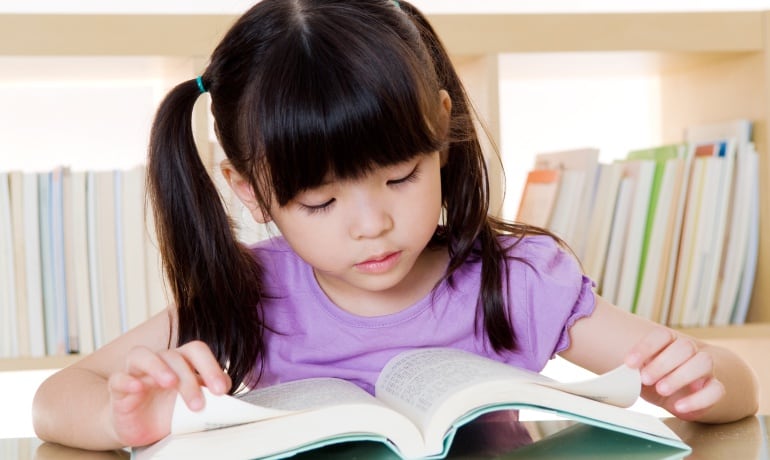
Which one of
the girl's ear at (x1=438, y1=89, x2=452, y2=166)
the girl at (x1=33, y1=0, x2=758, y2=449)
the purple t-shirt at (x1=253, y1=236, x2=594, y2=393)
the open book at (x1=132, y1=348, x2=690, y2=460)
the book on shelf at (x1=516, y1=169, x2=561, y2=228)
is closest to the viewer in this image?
the open book at (x1=132, y1=348, x2=690, y2=460)

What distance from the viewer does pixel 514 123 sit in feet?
7.03

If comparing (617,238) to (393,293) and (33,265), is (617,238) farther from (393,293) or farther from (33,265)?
(33,265)

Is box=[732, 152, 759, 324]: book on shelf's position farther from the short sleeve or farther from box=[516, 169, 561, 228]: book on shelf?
the short sleeve

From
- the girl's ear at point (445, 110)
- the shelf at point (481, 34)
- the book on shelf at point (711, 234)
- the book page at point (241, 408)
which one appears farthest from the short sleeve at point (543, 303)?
the book on shelf at point (711, 234)

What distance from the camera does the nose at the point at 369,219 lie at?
0.83 m

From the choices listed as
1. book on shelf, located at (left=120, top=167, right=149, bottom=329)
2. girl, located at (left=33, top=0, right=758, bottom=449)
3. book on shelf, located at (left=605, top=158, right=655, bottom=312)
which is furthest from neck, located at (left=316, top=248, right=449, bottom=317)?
book on shelf, located at (left=605, top=158, right=655, bottom=312)

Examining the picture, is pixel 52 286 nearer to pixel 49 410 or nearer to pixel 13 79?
pixel 13 79

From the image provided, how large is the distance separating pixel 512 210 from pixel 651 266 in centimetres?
40

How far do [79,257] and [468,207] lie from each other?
77 centimetres

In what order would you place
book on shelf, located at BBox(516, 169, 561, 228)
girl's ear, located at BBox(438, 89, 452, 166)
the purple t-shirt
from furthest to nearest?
book on shelf, located at BBox(516, 169, 561, 228) < the purple t-shirt < girl's ear, located at BBox(438, 89, 452, 166)

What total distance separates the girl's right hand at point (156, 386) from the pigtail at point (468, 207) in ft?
1.25

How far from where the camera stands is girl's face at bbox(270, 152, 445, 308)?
0.84 m

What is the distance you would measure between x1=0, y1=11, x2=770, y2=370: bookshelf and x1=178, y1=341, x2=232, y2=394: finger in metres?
0.85

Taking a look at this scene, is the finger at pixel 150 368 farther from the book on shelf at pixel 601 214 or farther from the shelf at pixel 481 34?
the book on shelf at pixel 601 214
